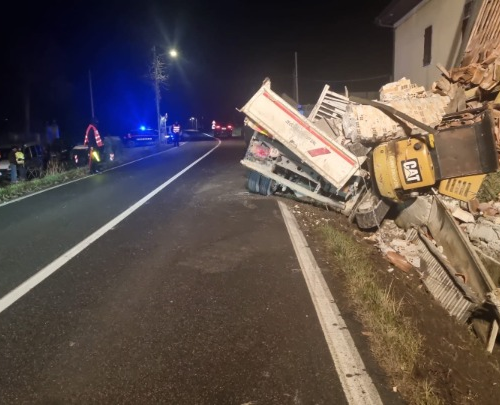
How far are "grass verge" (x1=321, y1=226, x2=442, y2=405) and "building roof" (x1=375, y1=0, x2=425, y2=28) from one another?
47.7 feet

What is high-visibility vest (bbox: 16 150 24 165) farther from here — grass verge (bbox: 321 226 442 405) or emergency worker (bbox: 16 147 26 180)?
grass verge (bbox: 321 226 442 405)

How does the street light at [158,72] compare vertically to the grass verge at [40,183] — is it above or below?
above

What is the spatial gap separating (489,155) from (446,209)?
98 cm

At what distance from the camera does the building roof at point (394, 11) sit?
16.0m

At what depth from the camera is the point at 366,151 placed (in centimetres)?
782

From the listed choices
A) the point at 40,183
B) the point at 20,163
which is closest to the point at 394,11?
the point at 40,183

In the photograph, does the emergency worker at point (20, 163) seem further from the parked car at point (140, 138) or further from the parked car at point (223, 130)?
the parked car at point (223, 130)

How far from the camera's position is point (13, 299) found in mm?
4359

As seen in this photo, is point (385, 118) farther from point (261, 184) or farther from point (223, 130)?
point (223, 130)

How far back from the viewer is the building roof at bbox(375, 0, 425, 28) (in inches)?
630

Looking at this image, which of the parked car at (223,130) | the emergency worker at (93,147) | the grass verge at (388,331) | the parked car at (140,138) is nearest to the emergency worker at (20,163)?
the emergency worker at (93,147)

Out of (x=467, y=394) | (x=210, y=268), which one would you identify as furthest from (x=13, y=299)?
(x=467, y=394)

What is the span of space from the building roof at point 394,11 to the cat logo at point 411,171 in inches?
486

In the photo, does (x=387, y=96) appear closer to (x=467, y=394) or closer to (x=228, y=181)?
(x=228, y=181)
